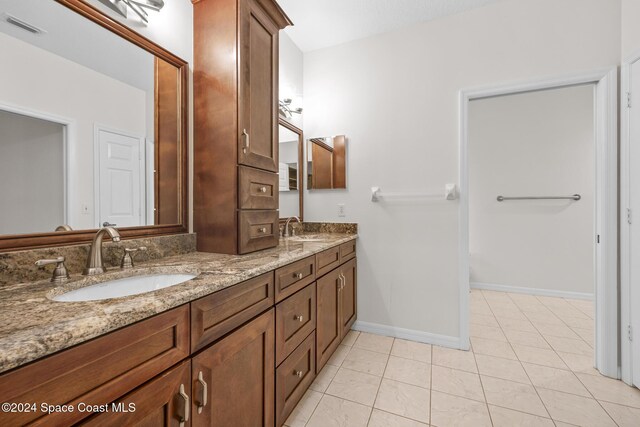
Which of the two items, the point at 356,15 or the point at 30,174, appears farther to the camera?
the point at 356,15

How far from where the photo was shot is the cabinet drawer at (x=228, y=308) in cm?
82

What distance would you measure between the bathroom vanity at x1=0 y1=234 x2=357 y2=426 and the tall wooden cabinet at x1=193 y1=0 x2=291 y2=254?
7.0 inches

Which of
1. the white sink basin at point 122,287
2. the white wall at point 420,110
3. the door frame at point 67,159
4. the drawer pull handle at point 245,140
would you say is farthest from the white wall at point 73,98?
the white wall at point 420,110

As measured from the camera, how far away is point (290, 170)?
2.53m

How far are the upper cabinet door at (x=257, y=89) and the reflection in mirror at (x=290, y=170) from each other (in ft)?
2.12

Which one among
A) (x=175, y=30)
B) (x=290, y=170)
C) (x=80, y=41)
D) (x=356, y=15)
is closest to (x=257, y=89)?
(x=175, y=30)

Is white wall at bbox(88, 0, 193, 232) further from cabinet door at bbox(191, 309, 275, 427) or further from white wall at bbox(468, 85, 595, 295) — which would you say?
white wall at bbox(468, 85, 595, 295)

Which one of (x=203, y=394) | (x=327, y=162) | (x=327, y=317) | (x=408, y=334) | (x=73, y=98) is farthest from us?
(x=327, y=162)

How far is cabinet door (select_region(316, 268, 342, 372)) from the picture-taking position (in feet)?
5.51

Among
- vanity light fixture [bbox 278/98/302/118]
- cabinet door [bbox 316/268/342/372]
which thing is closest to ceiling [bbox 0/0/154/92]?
vanity light fixture [bbox 278/98/302/118]

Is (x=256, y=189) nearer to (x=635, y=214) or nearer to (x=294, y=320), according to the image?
(x=294, y=320)

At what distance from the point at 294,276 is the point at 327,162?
1.45 metres

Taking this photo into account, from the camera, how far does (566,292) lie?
3217 millimetres

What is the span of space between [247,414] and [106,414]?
596 millimetres
